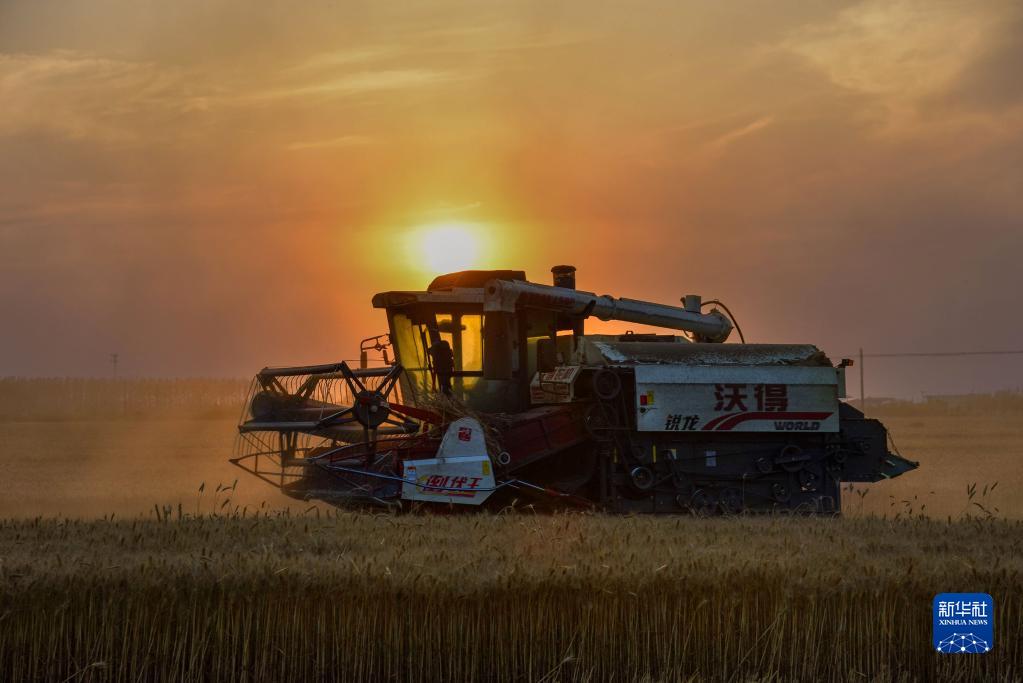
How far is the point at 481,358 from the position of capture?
15.5 meters

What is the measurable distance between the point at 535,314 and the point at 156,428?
37.7m

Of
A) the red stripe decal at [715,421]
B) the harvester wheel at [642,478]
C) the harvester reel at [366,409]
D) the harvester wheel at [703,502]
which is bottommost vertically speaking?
the harvester wheel at [703,502]

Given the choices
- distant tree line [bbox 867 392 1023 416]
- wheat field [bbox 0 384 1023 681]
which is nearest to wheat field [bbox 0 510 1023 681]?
wheat field [bbox 0 384 1023 681]

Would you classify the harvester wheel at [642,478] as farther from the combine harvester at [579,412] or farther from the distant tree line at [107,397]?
the distant tree line at [107,397]

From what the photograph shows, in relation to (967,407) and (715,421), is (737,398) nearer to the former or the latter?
(715,421)

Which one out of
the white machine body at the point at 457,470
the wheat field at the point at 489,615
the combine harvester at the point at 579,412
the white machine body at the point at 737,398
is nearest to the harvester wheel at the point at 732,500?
the combine harvester at the point at 579,412

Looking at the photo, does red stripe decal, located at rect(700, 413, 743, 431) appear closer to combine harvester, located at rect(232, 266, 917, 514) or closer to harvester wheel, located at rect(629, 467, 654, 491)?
combine harvester, located at rect(232, 266, 917, 514)

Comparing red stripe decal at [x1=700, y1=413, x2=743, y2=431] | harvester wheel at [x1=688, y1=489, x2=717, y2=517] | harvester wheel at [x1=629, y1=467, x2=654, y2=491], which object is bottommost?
harvester wheel at [x1=688, y1=489, x2=717, y2=517]

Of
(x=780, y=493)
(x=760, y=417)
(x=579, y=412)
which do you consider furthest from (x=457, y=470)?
(x=780, y=493)

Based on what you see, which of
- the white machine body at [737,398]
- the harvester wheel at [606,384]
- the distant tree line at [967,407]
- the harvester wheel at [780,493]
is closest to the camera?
the harvester wheel at [606,384]

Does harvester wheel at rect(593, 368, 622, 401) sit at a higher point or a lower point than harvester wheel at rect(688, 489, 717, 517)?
higher

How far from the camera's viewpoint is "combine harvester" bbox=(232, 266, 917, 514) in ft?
46.6

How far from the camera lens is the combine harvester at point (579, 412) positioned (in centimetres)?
1422

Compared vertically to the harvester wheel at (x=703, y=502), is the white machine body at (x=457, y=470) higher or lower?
higher
